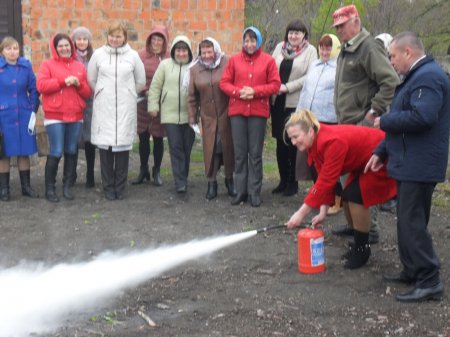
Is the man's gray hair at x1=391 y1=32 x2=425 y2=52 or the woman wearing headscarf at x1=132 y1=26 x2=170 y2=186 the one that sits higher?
the man's gray hair at x1=391 y1=32 x2=425 y2=52

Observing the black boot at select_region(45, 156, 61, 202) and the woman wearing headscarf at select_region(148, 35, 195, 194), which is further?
the woman wearing headscarf at select_region(148, 35, 195, 194)

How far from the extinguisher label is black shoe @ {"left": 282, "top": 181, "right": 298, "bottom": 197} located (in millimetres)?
3224

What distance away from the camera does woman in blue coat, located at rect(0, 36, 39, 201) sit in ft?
29.0

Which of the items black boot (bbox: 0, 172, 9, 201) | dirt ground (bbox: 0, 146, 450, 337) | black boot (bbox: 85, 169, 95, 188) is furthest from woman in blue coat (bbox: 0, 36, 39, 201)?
black boot (bbox: 85, 169, 95, 188)

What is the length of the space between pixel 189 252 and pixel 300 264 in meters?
1.23

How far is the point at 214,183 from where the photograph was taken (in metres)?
9.36

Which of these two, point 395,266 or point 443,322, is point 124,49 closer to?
point 395,266

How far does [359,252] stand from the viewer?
20.8ft

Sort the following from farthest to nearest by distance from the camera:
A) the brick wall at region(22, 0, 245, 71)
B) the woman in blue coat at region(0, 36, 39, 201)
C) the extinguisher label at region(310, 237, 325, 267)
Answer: the brick wall at region(22, 0, 245, 71)
the woman in blue coat at region(0, 36, 39, 201)
the extinguisher label at region(310, 237, 325, 267)

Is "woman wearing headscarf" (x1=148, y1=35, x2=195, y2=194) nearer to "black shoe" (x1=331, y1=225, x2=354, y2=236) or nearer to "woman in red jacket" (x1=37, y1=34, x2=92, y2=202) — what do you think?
"woman in red jacket" (x1=37, y1=34, x2=92, y2=202)

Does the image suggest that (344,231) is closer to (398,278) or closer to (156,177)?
(398,278)

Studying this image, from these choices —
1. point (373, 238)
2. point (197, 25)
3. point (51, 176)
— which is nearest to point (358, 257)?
point (373, 238)

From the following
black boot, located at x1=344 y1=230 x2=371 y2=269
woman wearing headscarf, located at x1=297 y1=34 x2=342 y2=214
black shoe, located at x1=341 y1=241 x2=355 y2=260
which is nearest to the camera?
black boot, located at x1=344 y1=230 x2=371 y2=269

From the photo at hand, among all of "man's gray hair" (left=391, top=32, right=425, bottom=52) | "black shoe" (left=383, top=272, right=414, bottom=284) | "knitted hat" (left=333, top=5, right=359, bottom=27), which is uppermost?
"knitted hat" (left=333, top=5, right=359, bottom=27)
